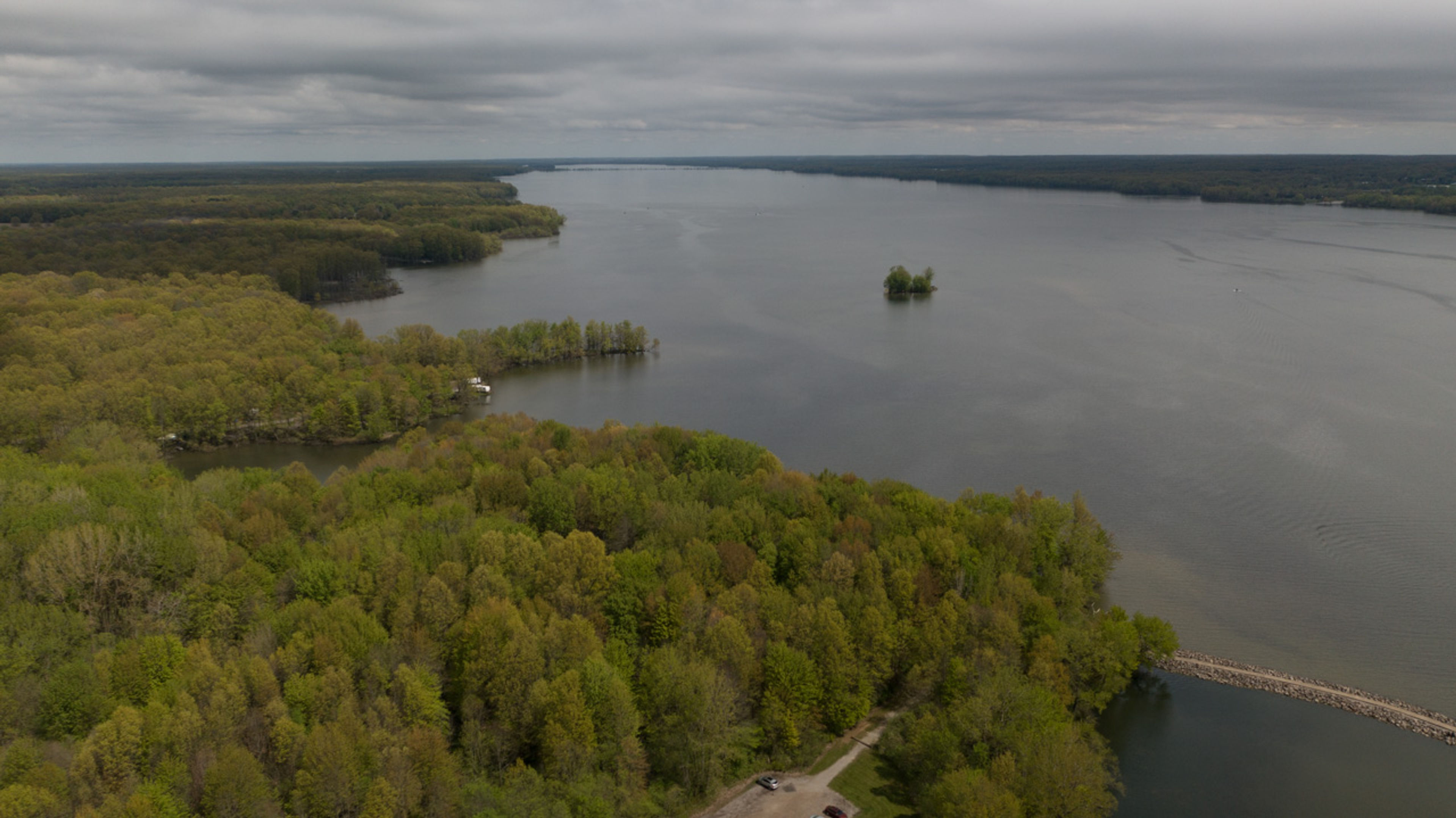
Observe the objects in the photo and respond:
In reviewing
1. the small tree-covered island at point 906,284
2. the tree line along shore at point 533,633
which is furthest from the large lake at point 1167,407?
the tree line along shore at point 533,633

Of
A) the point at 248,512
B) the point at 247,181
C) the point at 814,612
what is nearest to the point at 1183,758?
the point at 814,612

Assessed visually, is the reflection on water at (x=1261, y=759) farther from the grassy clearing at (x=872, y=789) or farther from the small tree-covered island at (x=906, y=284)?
the small tree-covered island at (x=906, y=284)

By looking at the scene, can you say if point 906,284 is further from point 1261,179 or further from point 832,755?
point 1261,179

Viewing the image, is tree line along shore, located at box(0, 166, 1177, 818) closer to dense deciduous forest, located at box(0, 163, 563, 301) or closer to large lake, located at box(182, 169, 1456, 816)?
large lake, located at box(182, 169, 1456, 816)

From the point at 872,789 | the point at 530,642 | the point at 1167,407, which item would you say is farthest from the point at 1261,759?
the point at 1167,407

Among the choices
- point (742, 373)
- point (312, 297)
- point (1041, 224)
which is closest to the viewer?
point (742, 373)

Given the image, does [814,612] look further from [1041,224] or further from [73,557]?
[1041,224]
